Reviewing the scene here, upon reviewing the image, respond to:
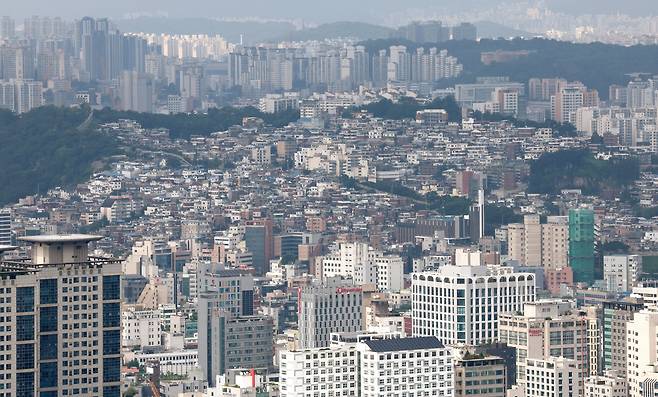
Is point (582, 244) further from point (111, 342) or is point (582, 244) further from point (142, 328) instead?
point (111, 342)

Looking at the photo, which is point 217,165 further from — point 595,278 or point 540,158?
point 595,278

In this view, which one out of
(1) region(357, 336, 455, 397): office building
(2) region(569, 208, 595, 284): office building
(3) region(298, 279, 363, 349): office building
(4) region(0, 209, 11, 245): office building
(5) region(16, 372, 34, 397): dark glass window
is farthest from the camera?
(4) region(0, 209, 11, 245): office building

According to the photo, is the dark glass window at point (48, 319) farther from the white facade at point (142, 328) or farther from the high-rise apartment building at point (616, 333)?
the white facade at point (142, 328)

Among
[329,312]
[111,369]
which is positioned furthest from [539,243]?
[111,369]

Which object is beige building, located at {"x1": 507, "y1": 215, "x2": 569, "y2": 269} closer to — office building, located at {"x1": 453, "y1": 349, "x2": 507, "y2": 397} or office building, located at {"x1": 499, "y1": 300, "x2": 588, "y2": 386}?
office building, located at {"x1": 499, "y1": 300, "x2": 588, "y2": 386}

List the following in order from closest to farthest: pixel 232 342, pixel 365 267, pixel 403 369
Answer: pixel 403 369
pixel 232 342
pixel 365 267

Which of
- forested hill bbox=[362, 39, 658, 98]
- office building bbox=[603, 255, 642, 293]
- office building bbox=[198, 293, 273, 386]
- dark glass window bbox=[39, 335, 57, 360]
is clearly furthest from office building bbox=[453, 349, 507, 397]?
forested hill bbox=[362, 39, 658, 98]
